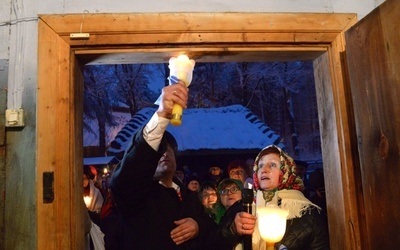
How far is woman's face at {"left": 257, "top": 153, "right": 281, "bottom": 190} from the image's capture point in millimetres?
2857

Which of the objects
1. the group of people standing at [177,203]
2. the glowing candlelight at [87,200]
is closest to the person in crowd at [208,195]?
the glowing candlelight at [87,200]

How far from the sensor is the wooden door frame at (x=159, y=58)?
2.23 metres

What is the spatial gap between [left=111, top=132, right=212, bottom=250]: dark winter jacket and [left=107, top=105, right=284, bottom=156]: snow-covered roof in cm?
981

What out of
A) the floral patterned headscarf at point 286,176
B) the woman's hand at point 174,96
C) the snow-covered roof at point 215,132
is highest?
the snow-covered roof at point 215,132

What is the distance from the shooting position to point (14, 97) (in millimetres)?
2316

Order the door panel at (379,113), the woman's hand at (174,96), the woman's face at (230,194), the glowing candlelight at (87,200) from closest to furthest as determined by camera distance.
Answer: the door panel at (379,113), the woman's hand at (174,96), the woman's face at (230,194), the glowing candlelight at (87,200)

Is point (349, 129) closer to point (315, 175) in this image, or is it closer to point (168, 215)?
point (168, 215)

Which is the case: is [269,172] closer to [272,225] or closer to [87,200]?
[272,225]

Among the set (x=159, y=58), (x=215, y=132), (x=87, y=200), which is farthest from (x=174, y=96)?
(x=215, y=132)

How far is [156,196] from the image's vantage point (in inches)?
106

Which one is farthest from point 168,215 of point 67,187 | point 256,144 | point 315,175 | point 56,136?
point 256,144

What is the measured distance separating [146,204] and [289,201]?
1046 millimetres

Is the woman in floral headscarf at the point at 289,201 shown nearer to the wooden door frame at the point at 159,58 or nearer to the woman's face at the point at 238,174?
the wooden door frame at the point at 159,58

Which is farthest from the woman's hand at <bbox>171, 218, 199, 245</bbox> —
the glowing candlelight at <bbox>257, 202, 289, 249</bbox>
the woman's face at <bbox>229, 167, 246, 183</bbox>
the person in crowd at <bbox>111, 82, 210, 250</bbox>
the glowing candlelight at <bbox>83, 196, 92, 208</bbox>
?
the woman's face at <bbox>229, 167, 246, 183</bbox>
